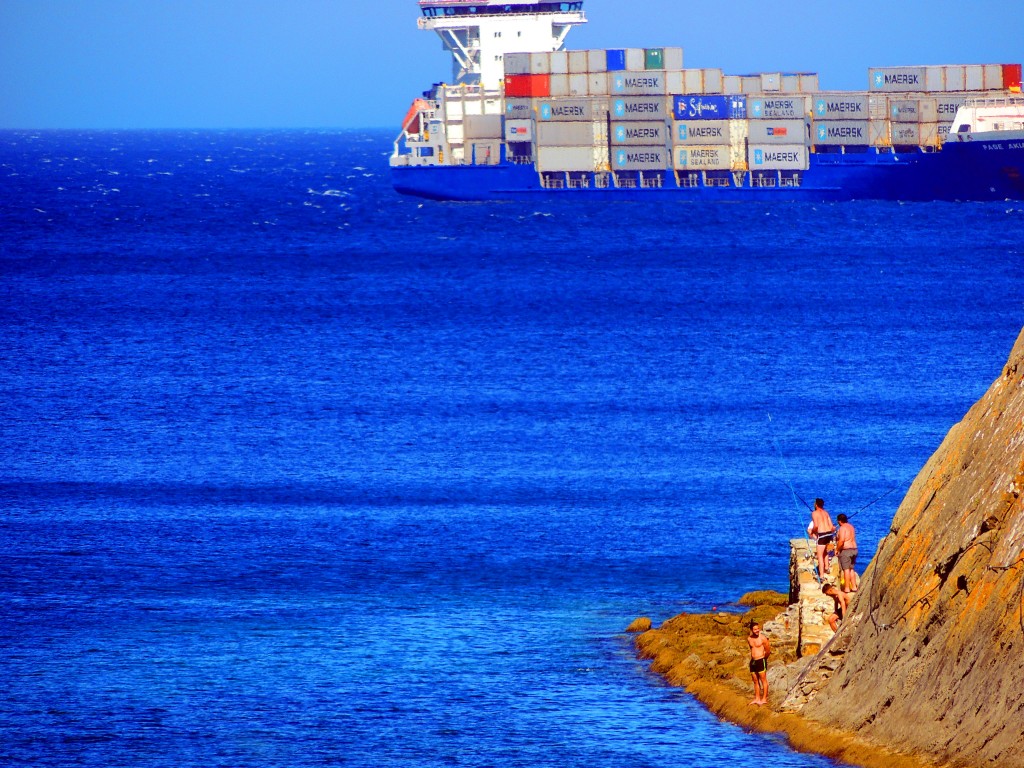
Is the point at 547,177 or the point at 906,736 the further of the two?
the point at 547,177

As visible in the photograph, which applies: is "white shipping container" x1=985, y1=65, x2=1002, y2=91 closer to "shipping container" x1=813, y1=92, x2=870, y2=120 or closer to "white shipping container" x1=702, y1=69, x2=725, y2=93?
"shipping container" x1=813, y1=92, x2=870, y2=120

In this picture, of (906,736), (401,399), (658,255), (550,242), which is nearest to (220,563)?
(906,736)

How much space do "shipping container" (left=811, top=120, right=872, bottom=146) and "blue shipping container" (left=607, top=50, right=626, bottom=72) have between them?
46.6ft

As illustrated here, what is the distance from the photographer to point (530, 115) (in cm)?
10669

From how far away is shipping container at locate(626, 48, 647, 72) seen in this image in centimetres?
10906

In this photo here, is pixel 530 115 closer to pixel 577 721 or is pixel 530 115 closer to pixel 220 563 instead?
pixel 220 563

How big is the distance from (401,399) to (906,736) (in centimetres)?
3010

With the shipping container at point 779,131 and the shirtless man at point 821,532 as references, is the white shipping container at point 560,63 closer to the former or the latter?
the shipping container at point 779,131

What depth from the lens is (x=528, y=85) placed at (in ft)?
351

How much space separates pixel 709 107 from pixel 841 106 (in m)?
8.59

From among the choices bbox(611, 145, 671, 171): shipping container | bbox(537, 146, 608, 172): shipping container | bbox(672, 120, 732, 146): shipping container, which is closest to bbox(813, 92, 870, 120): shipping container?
bbox(672, 120, 732, 146): shipping container

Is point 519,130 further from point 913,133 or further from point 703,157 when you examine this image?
point 913,133

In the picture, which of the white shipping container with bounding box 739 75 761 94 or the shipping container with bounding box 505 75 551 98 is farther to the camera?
the white shipping container with bounding box 739 75 761 94

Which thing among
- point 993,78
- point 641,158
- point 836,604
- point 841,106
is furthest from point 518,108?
point 836,604
